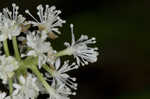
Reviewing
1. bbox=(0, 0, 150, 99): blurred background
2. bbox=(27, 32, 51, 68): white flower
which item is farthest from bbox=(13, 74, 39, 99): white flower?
bbox=(0, 0, 150, 99): blurred background

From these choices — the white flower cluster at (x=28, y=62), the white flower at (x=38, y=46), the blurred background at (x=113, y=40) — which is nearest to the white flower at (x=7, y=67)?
the white flower cluster at (x=28, y=62)

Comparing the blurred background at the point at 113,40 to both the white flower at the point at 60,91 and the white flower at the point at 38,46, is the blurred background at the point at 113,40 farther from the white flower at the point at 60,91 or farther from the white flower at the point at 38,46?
the white flower at the point at 38,46

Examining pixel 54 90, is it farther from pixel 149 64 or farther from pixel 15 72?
pixel 149 64

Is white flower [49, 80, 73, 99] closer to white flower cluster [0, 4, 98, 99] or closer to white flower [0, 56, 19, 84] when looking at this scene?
white flower cluster [0, 4, 98, 99]

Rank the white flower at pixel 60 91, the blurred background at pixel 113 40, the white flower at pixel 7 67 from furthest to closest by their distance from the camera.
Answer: the blurred background at pixel 113 40 → the white flower at pixel 60 91 → the white flower at pixel 7 67

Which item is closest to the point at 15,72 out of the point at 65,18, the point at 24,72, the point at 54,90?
the point at 24,72

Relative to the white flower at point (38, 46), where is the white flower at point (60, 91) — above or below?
below

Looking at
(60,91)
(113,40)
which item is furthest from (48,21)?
(113,40)
